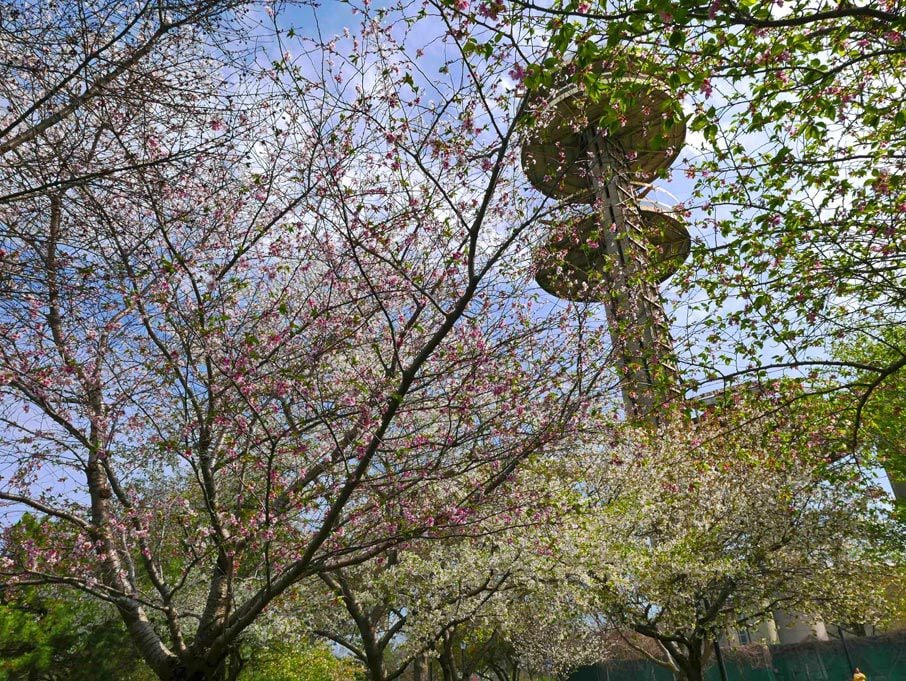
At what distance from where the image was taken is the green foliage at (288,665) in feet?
54.7

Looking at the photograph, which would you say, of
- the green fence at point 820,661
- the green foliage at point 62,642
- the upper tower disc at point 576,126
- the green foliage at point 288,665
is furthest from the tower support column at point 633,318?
the green fence at point 820,661

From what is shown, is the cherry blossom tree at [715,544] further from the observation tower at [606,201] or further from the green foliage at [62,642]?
the green foliage at [62,642]

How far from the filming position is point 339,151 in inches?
251

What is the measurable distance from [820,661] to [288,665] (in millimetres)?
16997

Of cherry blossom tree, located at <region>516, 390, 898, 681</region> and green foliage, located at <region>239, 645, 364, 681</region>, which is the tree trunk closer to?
green foliage, located at <region>239, 645, 364, 681</region>

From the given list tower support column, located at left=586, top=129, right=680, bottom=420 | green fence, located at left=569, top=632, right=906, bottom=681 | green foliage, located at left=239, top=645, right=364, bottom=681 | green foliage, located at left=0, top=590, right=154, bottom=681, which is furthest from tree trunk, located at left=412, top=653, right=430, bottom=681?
tower support column, located at left=586, top=129, right=680, bottom=420

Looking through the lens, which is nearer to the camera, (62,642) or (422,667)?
(62,642)

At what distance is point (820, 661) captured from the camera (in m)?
20.4

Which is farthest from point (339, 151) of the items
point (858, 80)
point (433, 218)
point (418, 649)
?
point (418, 649)

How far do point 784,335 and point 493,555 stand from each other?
7.37 meters

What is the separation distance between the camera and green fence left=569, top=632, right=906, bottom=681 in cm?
1922

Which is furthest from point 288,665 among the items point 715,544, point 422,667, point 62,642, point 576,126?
point 576,126

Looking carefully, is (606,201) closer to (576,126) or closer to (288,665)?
(576,126)

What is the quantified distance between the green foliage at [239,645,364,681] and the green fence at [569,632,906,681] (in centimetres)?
1375
